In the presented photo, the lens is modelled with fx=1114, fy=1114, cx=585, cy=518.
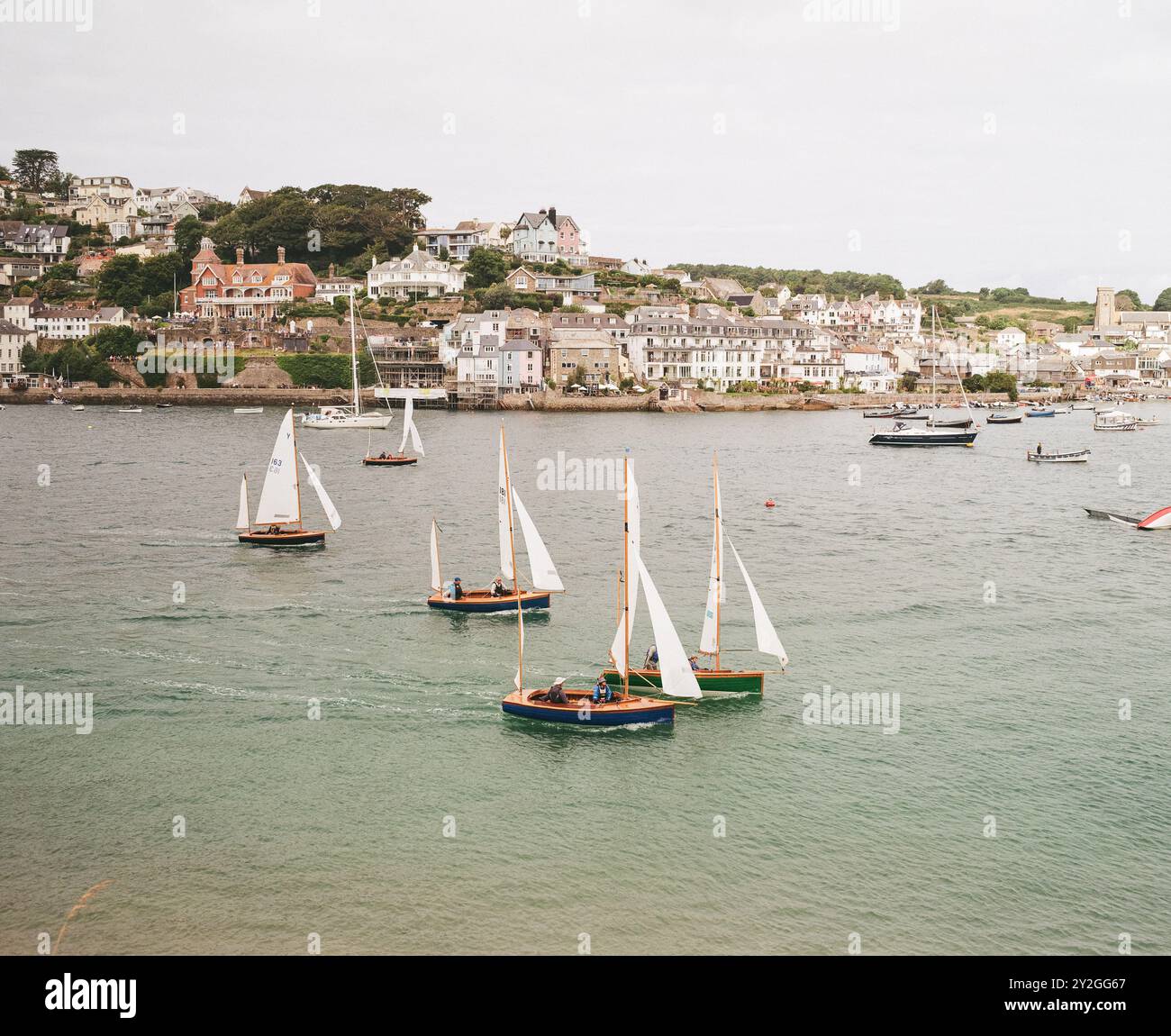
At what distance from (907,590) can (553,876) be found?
69.2 feet

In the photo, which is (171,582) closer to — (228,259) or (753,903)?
(753,903)

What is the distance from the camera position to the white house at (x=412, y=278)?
442 feet

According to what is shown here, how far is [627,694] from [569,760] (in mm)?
2108

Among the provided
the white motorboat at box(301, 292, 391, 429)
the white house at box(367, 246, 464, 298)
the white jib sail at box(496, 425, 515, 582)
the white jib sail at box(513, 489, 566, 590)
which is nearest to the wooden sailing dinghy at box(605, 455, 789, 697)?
the white jib sail at box(513, 489, 566, 590)

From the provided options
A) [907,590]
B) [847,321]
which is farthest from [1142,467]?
[847,321]

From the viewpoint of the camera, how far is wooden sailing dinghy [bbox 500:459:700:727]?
72.2ft

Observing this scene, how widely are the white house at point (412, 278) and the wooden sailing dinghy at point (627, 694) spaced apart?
116953mm

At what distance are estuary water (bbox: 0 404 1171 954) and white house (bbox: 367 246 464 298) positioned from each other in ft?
311

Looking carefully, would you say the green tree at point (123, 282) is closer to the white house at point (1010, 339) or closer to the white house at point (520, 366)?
the white house at point (520, 366)

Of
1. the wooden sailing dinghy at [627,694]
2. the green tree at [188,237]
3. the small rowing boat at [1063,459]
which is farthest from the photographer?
the green tree at [188,237]

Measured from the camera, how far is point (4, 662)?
26.2m

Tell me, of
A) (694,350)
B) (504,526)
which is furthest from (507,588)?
(694,350)

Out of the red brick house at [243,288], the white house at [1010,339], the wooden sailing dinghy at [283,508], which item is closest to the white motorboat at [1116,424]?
the wooden sailing dinghy at [283,508]
